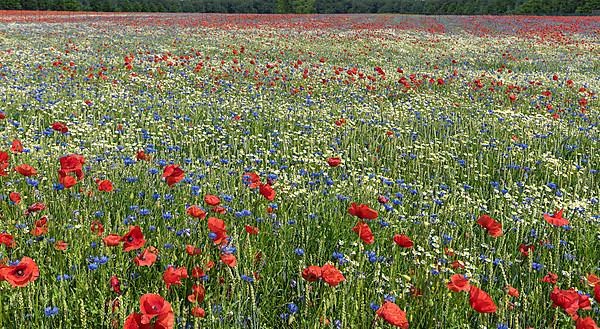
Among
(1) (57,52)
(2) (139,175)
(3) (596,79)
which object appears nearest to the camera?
(2) (139,175)

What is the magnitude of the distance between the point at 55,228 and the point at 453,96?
23.7 ft

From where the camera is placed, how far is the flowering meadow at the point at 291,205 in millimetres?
2322

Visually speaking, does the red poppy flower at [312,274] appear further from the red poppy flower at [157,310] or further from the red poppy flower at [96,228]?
the red poppy flower at [96,228]

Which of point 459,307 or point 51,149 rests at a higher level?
point 51,149

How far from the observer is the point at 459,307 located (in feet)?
8.25

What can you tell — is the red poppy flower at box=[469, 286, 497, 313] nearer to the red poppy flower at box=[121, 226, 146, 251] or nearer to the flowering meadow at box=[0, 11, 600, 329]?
the flowering meadow at box=[0, 11, 600, 329]

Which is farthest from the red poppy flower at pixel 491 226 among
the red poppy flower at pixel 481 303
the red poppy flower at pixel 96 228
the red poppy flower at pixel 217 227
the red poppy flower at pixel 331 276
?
the red poppy flower at pixel 96 228

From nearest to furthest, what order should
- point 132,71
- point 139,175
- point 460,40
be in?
point 139,175 → point 132,71 → point 460,40

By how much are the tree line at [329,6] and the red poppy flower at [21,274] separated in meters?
53.7

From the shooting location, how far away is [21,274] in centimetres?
184

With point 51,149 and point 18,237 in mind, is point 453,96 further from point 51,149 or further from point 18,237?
point 18,237

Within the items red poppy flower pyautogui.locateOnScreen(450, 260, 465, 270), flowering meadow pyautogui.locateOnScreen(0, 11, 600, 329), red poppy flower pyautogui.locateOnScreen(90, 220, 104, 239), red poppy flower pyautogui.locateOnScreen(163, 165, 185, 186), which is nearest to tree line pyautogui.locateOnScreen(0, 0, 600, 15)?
flowering meadow pyautogui.locateOnScreen(0, 11, 600, 329)

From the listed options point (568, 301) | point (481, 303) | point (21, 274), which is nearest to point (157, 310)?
point (21, 274)

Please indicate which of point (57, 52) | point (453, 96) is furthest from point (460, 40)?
point (57, 52)
